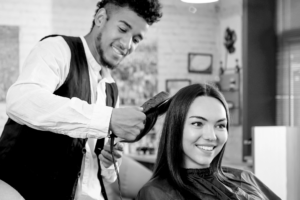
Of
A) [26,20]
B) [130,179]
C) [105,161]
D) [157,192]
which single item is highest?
[26,20]

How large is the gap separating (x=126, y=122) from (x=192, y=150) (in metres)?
0.56

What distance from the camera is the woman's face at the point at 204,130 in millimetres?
1817

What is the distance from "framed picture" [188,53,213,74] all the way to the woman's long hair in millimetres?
4134

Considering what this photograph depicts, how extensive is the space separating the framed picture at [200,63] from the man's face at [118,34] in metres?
4.12

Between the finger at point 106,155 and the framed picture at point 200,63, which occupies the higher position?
the framed picture at point 200,63

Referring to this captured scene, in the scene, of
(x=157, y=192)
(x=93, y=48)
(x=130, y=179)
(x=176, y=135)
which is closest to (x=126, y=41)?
(x=93, y=48)

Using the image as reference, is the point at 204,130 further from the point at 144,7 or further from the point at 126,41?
the point at 144,7

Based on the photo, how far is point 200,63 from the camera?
6070mm

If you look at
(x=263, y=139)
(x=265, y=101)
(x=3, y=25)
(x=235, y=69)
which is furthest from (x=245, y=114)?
(x=3, y=25)

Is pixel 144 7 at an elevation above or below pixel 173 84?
above

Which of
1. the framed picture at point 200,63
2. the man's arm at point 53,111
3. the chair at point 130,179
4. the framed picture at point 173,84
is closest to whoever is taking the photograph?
the man's arm at point 53,111

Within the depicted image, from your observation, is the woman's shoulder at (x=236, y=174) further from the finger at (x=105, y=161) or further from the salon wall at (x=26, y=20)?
the salon wall at (x=26, y=20)

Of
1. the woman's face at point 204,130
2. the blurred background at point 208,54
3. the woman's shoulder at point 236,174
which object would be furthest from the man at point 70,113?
the blurred background at point 208,54

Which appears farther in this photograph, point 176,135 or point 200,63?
point 200,63
